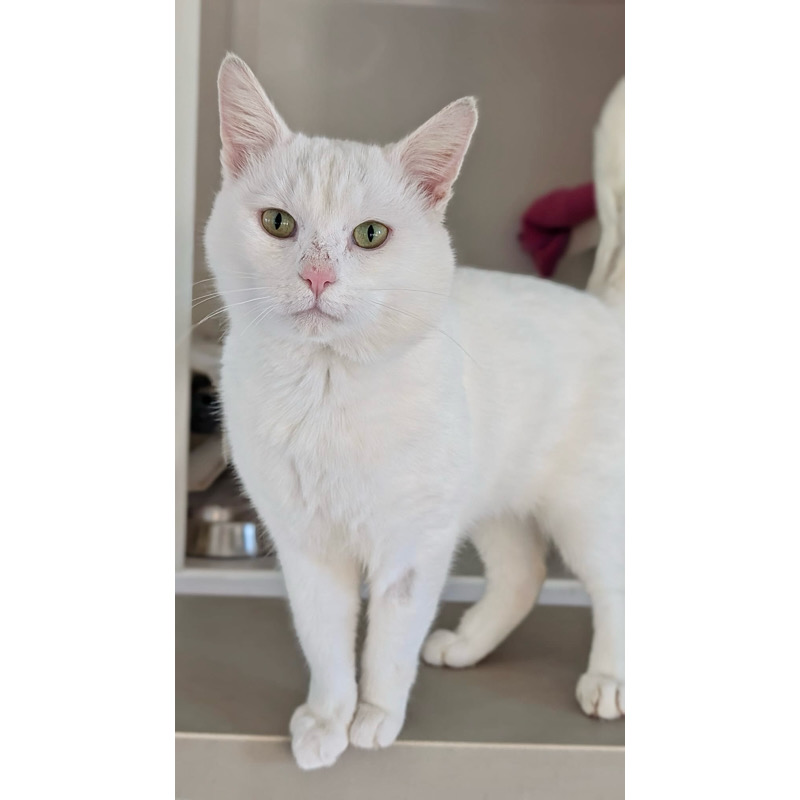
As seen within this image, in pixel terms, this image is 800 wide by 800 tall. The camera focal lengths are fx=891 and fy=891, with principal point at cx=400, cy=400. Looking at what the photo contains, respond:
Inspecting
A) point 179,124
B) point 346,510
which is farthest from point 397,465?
point 179,124

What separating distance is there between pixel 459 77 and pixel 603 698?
0.86 m

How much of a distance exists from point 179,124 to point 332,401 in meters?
0.47

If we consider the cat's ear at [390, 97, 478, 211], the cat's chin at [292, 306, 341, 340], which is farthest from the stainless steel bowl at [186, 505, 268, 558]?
the cat's ear at [390, 97, 478, 211]

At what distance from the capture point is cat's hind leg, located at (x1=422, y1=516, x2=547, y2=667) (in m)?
1.28

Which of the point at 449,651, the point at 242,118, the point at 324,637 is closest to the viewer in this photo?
the point at 242,118

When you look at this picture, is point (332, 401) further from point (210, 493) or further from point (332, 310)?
point (210, 493)

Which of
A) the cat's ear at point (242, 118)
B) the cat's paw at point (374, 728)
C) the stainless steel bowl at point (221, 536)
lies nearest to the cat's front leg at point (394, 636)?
the cat's paw at point (374, 728)

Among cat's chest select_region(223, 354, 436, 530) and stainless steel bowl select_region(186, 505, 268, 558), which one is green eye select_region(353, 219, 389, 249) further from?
stainless steel bowl select_region(186, 505, 268, 558)

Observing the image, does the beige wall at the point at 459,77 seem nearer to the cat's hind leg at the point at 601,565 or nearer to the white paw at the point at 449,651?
the cat's hind leg at the point at 601,565

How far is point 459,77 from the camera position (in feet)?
3.94

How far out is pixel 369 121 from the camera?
1187mm

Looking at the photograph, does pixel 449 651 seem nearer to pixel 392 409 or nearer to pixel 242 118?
pixel 392 409

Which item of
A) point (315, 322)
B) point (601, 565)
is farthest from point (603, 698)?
point (315, 322)

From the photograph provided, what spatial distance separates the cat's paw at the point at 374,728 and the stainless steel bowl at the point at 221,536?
0.92 ft
